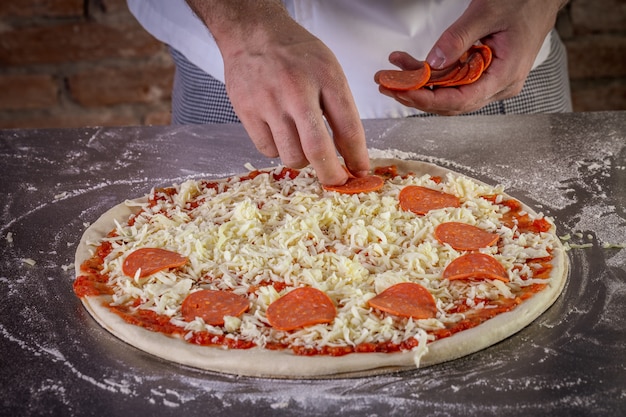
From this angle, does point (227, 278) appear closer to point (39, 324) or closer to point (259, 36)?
point (39, 324)

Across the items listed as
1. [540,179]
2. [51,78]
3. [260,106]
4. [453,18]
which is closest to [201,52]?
[453,18]

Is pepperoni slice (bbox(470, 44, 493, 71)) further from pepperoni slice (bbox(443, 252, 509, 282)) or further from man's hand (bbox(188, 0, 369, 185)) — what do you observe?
pepperoni slice (bbox(443, 252, 509, 282))

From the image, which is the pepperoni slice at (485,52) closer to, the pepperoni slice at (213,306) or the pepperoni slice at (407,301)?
the pepperoni slice at (407,301)

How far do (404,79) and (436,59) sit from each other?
10cm

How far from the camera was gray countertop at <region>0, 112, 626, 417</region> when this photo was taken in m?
1.35

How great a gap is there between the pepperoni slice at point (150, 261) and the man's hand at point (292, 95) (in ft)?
1.05

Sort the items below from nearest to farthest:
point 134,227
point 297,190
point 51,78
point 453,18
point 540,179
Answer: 1. point 134,227
2. point 297,190
3. point 540,179
4. point 453,18
5. point 51,78

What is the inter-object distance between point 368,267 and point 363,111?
1.10m

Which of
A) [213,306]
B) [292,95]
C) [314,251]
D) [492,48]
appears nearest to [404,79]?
[492,48]

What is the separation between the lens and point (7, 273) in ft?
5.96

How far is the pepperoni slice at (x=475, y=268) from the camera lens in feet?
5.33

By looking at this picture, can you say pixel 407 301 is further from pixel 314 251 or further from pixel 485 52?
pixel 485 52

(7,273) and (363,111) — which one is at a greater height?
(363,111)

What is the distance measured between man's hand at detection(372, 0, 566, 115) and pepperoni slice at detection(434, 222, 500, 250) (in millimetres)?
407
